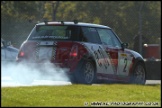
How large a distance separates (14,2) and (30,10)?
2240 mm

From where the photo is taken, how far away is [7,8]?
45.2 metres

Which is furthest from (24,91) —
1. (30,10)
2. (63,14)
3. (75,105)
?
(63,14)

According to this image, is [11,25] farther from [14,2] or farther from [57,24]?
[14,2]

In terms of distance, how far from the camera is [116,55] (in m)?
14.8

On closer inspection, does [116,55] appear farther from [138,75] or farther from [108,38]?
[138,75]

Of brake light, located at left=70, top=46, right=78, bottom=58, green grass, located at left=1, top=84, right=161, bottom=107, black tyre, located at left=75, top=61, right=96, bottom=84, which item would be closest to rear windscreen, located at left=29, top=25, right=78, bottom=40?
brake light, located at left=70, top=46, right=78, bottom=58

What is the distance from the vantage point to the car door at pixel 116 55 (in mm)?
14659

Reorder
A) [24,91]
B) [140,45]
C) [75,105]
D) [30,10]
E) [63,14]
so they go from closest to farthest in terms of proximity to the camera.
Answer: [75,105], [24,91], [140,45], [30,10], [63,14]

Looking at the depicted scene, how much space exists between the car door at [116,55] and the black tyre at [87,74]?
819 mm

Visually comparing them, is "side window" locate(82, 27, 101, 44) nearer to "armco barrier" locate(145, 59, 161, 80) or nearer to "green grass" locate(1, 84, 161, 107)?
"green grass" locate(1, 84, 161, 107)

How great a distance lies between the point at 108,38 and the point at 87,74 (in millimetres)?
1637

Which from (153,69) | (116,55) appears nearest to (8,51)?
(153,69)

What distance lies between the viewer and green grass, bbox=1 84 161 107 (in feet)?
28.0

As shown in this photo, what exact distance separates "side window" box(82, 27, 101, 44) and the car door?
0.19 m
